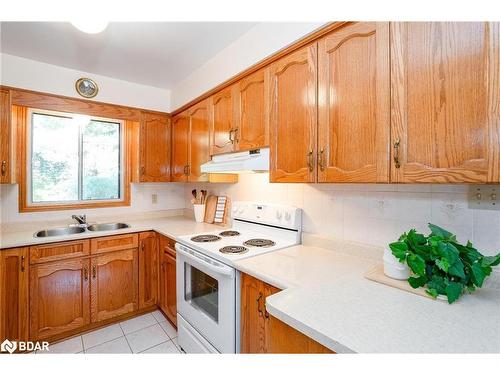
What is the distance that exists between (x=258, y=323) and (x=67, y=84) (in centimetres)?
256

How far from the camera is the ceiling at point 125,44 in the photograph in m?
1.63

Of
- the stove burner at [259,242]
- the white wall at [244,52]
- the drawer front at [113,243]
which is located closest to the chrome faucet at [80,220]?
the drawer front at [113,243]

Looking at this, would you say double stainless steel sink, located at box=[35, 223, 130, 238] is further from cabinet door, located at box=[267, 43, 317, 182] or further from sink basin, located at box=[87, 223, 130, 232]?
cabinet door, located at box=[267, 43, 317, 182]

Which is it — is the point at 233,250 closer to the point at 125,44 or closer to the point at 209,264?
the point at 209,264

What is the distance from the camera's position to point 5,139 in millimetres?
1873

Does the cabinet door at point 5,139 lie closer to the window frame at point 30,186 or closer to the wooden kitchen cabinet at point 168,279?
the window frame at point 30,186

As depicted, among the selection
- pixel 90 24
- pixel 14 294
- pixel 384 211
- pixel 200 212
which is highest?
pixel 90 24

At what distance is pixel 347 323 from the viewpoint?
2.47ft

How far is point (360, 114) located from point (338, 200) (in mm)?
607

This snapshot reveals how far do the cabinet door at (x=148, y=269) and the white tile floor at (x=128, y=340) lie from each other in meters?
0.19

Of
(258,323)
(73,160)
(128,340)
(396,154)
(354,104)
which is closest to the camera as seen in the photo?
(396,154)

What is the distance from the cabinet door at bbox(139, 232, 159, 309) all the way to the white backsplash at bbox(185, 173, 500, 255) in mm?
1243

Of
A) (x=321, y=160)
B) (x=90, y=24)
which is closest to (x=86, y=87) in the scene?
(x=90, y=24)
